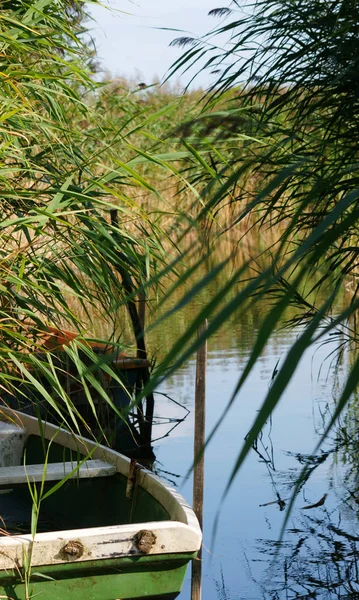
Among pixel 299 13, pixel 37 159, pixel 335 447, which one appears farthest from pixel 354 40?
pixel 335 447

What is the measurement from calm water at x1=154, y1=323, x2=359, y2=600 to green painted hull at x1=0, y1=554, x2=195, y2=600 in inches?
7.4

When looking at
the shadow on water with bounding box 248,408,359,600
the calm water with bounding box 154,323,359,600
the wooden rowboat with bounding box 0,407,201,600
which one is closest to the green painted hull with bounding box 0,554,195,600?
the wooden rowboat with bounding box 0,407,201,600

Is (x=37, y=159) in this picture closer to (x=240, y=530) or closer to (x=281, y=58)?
(x=281, y=58)

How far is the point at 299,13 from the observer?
2.65 meters

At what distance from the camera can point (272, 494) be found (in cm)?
498

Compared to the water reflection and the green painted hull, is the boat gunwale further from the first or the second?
the water reflection

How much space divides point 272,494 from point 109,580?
2.34 metres

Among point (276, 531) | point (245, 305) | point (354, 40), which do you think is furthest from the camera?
point (276, 531)

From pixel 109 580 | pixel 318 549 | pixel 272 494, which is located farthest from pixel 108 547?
pixel 272 494

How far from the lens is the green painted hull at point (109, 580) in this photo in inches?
105

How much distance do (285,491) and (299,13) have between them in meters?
3.04

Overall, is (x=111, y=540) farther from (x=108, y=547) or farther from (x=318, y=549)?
(x=318, y=549)

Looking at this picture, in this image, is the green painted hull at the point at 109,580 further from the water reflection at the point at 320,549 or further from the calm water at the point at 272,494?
the water reflection at the point at 320,549

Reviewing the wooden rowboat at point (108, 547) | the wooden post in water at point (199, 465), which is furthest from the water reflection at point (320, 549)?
the wooden rowboat at point (108, 547)
